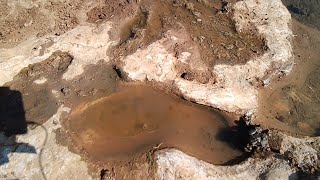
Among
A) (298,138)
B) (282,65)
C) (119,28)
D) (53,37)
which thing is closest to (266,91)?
(282,65)

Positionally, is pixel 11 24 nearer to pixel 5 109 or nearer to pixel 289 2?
pixel 5 109

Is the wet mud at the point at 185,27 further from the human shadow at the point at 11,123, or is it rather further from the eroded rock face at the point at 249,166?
the eroded rock face at the point at 249,166

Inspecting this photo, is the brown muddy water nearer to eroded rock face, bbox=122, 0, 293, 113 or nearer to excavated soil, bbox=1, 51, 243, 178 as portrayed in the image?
excavated soil, bbox=1, 51, 243, 178

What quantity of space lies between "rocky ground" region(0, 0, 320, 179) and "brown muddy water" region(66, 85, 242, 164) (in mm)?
54

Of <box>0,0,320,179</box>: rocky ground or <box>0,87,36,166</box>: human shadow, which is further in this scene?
<box>0,0,320,179</box>: rocky ground

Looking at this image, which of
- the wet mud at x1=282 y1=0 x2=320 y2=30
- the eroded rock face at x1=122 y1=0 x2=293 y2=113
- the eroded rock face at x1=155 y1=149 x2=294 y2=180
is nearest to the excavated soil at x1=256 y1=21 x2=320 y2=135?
the eroded rock face at x1=122 y1=0 x2=293 y2=113

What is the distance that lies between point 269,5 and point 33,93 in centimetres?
1265

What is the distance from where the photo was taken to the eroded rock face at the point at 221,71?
14547 mm

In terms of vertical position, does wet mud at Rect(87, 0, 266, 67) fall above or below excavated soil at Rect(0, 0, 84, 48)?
above

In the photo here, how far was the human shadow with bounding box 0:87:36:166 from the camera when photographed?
12.3 metres

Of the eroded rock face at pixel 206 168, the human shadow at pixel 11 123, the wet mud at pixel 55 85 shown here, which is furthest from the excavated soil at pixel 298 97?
the human shadow at pixel 11 123

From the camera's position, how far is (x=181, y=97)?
14.7 metres

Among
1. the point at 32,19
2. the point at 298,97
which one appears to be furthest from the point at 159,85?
the point at 32,19

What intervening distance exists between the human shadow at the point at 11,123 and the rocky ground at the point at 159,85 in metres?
0.04
